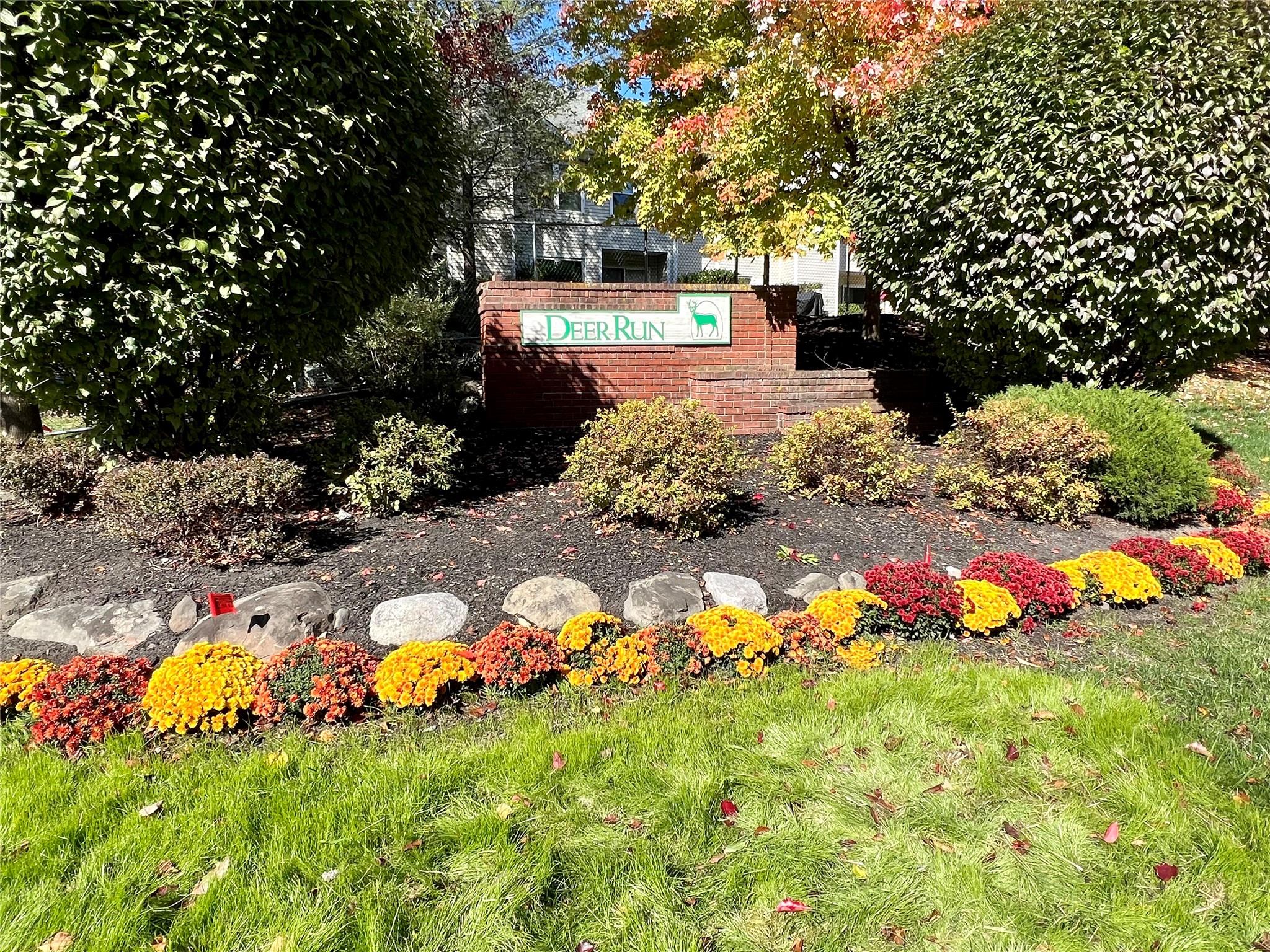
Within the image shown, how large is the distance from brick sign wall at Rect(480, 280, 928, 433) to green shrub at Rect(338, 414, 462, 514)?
2.66 metres

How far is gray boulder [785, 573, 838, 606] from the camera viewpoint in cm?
398

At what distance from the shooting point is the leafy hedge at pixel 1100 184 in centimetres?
507

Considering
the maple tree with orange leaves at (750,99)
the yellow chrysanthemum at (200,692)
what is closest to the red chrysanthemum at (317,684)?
the yellow chrysanthemum at (200,692)

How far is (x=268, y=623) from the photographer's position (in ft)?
11.0

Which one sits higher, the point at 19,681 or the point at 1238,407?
the point at 1238,407

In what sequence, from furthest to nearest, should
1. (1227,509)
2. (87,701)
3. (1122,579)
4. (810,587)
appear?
(1227,509), (1122,579), (810,587), (87,701)

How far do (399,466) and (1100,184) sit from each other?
5942 millimetres

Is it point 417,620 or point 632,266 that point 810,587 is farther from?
point 632,266

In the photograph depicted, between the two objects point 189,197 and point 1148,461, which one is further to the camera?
point 1148,461

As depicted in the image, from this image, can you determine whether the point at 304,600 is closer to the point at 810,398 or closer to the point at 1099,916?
the point at 1099,916

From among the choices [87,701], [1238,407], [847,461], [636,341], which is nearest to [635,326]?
[636,341]

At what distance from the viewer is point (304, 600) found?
351cm

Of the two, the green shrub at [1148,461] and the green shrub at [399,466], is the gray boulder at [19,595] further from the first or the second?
the green shrub at [1148,461]

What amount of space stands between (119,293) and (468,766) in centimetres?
349
